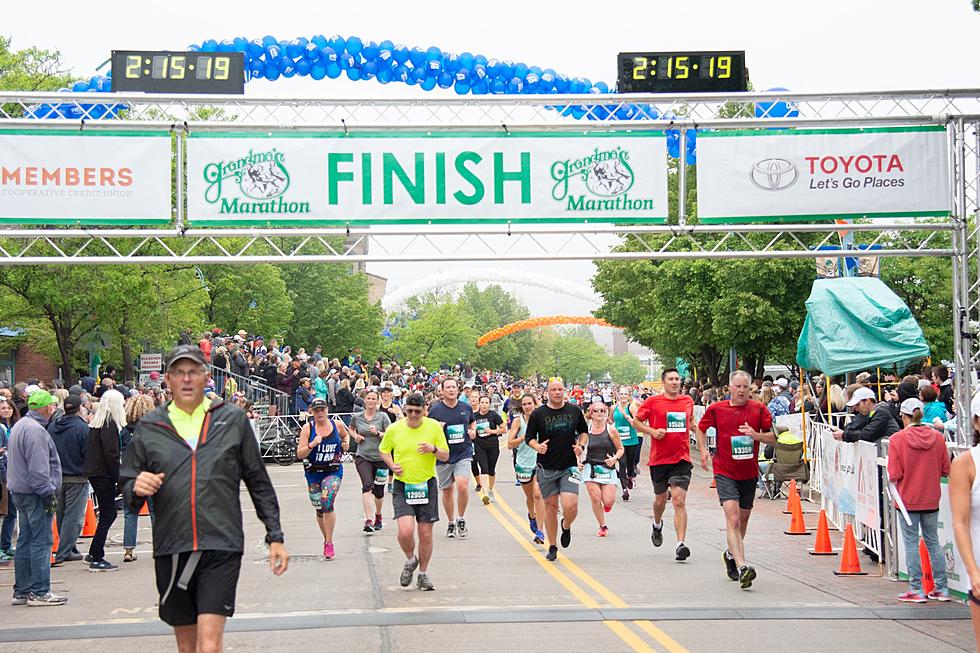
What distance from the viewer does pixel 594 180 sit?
1518cm

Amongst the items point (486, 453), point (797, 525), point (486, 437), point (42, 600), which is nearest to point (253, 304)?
point (486, 453)

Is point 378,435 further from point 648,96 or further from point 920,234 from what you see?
point 920,234

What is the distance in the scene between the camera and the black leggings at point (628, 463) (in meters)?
21.4

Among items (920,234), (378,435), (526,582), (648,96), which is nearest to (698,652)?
(526,582)

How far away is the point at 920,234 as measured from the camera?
4916 centimetres

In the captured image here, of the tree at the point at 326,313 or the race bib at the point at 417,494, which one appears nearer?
the race bib at the point at 417,494

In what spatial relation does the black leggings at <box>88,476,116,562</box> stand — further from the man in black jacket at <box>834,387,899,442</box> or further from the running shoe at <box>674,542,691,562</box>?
the man in black jacket at <box>834,387,899,442</box>

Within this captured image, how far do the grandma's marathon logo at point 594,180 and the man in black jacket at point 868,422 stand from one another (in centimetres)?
387

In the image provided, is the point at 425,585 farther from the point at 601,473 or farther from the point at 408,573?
the point at 601,473

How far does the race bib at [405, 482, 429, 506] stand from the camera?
1126 centimetres

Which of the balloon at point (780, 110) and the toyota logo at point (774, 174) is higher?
the balloon at point (780, 110)

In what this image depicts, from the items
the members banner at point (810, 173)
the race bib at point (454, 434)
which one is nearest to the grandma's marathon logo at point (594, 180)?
the members banner at point (810, 173)

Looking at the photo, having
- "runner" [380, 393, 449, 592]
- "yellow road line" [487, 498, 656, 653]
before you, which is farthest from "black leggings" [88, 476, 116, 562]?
"yellow road line" [487, 498, 656, 653]

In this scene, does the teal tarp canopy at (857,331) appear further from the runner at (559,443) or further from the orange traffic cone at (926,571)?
the orange traffic cone at (926,571)
